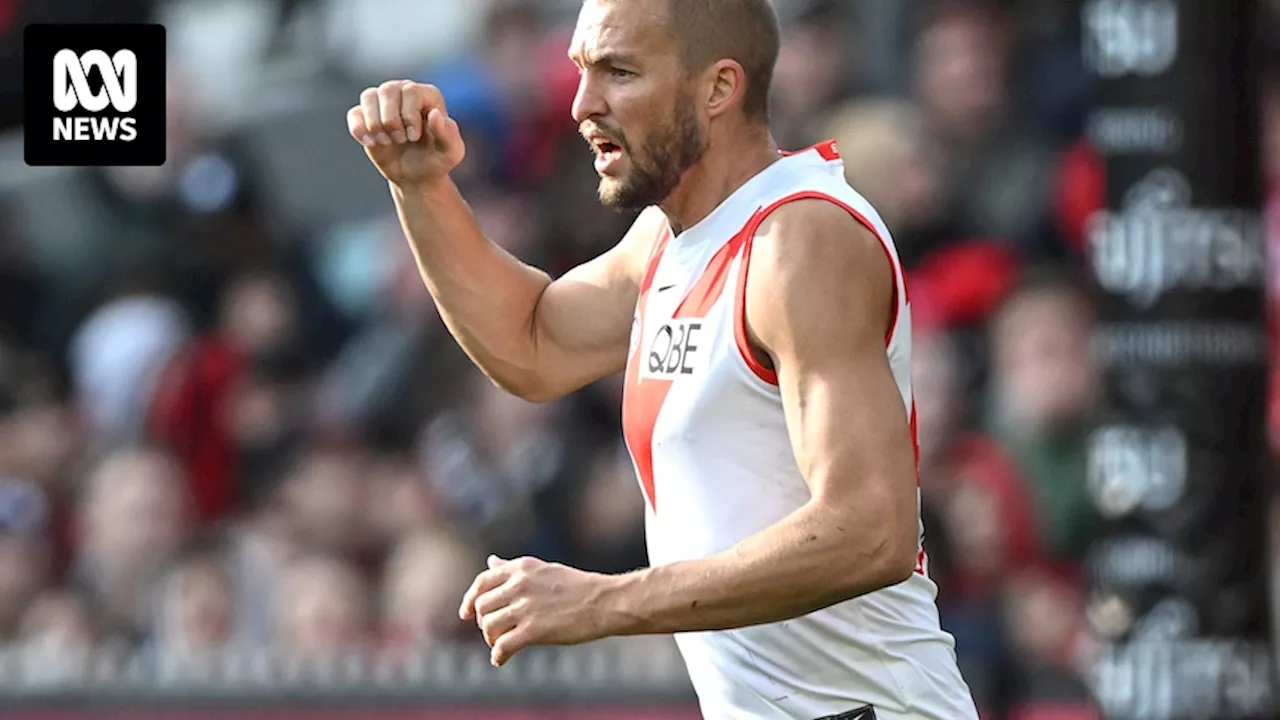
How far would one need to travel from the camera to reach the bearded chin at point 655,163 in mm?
5496

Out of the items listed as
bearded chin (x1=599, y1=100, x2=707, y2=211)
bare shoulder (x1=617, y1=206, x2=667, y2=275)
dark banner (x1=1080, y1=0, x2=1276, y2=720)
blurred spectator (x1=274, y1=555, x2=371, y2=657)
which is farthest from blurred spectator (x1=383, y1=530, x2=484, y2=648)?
bearded chin (x1=599, y1=100, x2=707, y2=211)

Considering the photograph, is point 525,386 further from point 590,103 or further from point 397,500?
point 397,500

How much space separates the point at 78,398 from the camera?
1216 centimetres

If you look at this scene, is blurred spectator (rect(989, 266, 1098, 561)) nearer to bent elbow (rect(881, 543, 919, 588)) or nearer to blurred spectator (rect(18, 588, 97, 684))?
blurred spectator (rect(18, 588, 97, 684))

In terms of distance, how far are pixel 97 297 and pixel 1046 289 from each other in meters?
4.70

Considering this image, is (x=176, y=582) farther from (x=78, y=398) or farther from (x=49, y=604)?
(x=78, y=398)

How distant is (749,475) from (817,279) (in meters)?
0.48

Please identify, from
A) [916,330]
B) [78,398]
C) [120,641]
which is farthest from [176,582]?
[916,330]

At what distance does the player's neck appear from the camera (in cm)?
560

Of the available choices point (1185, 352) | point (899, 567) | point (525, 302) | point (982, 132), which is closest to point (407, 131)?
point (525, 302)

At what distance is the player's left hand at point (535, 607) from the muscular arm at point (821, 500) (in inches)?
1.8

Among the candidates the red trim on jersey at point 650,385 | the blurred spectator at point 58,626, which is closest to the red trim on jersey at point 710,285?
the red trim on jersey at point 650,385

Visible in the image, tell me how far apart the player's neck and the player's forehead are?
0.28m

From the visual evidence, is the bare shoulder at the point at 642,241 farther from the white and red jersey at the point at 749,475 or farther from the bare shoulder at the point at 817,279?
the bare shoulder at the point at 817,279
